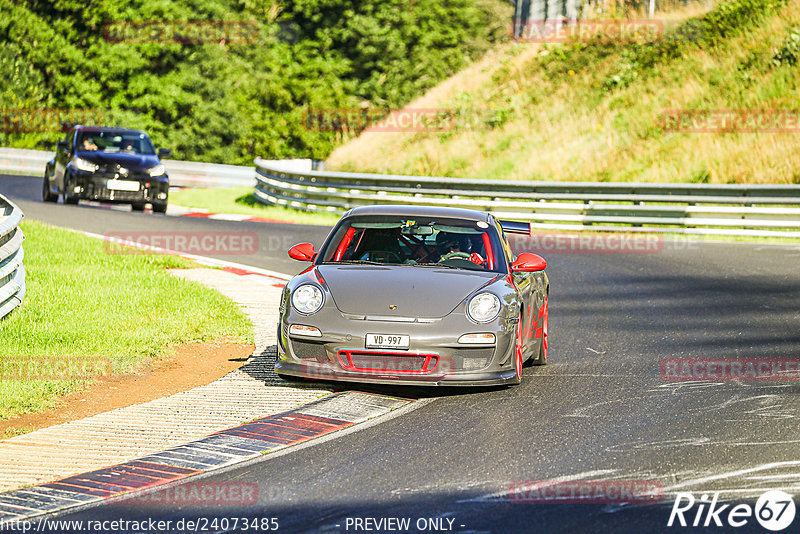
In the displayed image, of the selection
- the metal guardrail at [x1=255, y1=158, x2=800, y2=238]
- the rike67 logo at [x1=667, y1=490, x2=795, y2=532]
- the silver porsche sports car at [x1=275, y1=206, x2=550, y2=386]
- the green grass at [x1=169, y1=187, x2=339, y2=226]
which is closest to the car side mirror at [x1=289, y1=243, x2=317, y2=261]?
the silver porsche sports car at [x1=275, y1=206, x2=550, y2=386]

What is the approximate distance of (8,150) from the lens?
136 feet

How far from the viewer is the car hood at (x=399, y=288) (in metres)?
8.07

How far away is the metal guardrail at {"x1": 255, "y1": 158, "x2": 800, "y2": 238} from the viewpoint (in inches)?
853

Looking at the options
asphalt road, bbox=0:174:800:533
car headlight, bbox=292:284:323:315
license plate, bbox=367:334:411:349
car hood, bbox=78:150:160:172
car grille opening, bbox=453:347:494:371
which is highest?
car hood, bbox=78:150:160:172

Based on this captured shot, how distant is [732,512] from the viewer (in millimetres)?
5309

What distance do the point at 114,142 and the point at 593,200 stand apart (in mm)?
10369

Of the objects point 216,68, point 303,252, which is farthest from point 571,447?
point 216,68

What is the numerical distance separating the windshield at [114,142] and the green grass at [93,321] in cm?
881

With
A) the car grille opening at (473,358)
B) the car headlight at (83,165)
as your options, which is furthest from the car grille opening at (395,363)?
the car headlight at (83,165)

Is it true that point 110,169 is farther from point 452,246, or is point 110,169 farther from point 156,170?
point 452,246

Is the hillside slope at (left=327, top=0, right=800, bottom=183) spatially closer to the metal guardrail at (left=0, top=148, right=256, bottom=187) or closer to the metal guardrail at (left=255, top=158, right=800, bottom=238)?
the metal guardrail at (left=0, top=148, right=256, bottom=187)

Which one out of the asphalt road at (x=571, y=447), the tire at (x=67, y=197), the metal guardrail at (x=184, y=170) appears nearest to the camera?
the asphalt road at (x=571, y=447)

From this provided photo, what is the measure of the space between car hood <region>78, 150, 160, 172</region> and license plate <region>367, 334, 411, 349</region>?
→ 16.6 metres

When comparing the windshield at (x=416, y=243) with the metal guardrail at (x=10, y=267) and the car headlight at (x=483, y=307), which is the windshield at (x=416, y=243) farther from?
the metal guardrail at (x=10, y=267)
